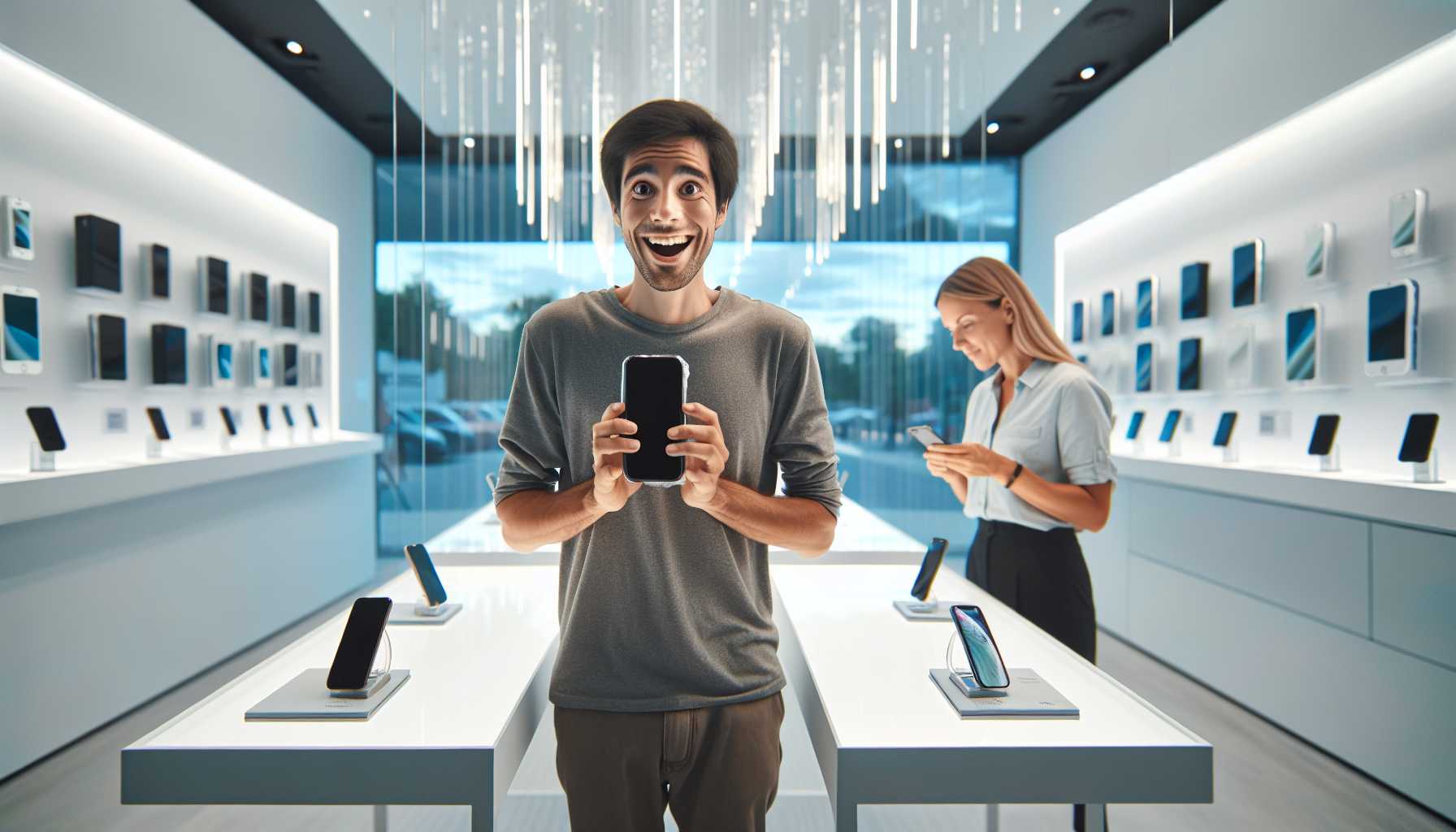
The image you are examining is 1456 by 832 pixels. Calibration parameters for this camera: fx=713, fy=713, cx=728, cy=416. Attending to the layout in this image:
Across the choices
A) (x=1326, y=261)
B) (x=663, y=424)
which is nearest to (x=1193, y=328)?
(x=1326, y=261)

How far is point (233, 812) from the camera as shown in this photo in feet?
8.09

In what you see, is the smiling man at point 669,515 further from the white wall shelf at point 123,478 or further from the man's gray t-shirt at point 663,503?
the white wall shelf at point 123,478

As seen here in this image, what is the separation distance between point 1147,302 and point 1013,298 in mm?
3113

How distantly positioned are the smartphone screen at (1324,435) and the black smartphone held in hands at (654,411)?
131 inches

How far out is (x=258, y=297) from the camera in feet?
14.2

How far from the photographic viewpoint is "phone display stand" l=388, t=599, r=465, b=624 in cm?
174

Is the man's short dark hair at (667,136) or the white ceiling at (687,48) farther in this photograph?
the white ceiling at (687,48)

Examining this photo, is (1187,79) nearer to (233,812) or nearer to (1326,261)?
(1326,261)

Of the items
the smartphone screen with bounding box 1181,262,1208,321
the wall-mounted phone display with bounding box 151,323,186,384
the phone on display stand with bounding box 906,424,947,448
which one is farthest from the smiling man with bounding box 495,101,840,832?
the smartphone screen with bounding box 1181,262,1208,321

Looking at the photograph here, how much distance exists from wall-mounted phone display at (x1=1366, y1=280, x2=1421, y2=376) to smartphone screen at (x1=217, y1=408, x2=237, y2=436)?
18.0 ft

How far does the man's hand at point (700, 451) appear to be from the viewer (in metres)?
0.82

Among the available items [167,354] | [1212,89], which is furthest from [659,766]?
[1212,89]

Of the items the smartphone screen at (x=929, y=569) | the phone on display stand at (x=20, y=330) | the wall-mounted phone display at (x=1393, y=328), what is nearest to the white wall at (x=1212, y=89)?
the wall-mounted phone display at (x=1393, y=328)

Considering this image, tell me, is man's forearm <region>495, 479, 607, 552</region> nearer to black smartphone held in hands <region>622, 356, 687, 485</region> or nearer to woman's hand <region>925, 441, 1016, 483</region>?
black smartphone held in hands <region>622, 356, 687, 485</region>
